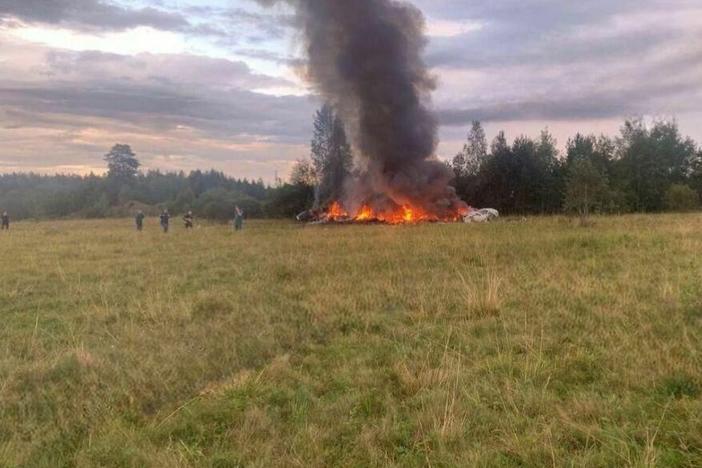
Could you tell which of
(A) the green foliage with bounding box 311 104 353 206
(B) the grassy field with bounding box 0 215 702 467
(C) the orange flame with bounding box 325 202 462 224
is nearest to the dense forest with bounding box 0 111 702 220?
(A) the green foliage with bounding box 311 104 353 206

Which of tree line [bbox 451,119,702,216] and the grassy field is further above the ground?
tree line [bbox 451,119,702,216]

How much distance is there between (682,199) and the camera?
5466cm

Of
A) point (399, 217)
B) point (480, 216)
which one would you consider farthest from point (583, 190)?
point (399, 217)

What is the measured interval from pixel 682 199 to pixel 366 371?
58.8 metres

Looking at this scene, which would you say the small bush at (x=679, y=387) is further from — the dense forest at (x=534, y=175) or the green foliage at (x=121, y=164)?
the green foliage at (x=121, y=164)

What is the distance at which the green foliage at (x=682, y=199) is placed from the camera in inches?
2137

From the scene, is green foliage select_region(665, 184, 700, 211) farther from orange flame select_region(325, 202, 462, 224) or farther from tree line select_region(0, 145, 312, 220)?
tree line select_region(0, 145, 312, 220)

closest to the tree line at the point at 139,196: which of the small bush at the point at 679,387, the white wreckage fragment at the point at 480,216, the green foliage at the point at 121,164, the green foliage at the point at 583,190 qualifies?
the green foliage at the point at 121,164

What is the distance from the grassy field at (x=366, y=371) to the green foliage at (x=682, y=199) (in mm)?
Result: 48023

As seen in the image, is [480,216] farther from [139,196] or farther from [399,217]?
[139,196]

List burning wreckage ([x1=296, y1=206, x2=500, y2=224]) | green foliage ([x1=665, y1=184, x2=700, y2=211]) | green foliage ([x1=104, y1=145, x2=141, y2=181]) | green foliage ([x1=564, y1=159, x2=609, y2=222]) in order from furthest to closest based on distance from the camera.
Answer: green foliage ([x1=104, y1=145, x2=141, y2=181]) < green foliage ([x1=665, y1=184, x2=700, y2=211]) < burning wreckage ([x1=296, y1=206, x2=500, y2=224]) < green foliage ([x1=564, y1=159, x2=609, y2=222])

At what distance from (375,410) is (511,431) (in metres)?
1.42

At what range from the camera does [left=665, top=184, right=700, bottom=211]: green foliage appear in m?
54.3

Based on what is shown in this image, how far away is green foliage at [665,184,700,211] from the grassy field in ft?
158
